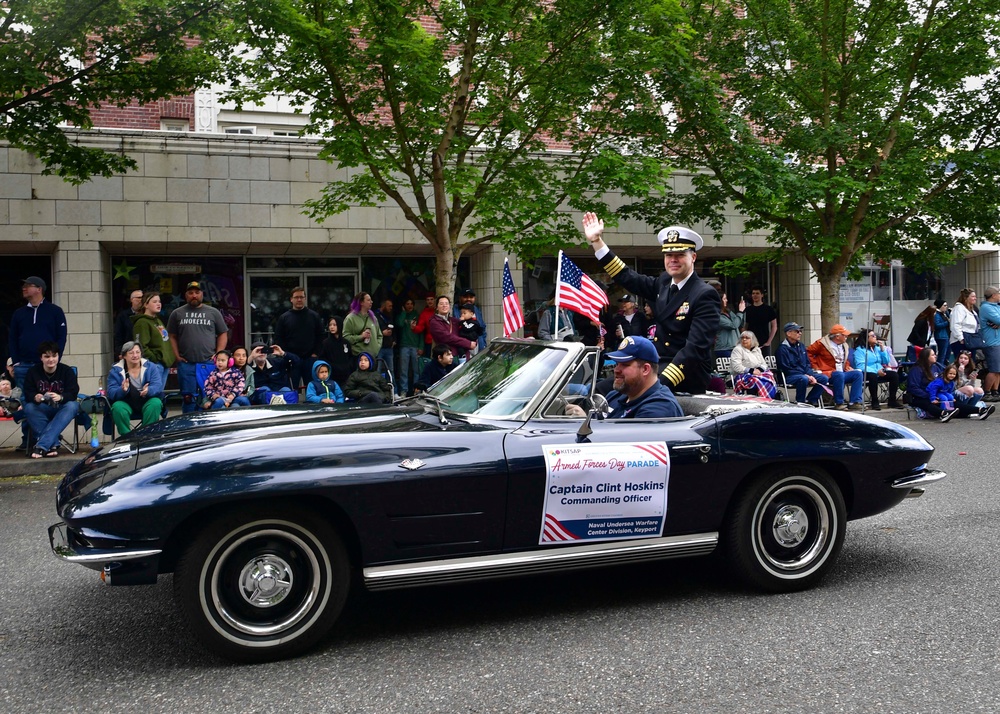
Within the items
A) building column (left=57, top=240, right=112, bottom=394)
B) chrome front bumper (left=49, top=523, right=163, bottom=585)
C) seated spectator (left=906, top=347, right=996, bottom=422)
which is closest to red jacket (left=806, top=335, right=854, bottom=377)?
seated spectator (left=906, top=347, right=996, bottom=422)

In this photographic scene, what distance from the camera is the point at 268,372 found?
11.6 meters

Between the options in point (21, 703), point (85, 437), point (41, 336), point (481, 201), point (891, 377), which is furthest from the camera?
point (891, 377)

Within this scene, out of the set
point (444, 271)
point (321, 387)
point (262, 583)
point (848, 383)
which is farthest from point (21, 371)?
point (848, 383)

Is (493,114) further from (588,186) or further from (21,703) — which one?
(21,703)

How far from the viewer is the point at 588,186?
1319cm

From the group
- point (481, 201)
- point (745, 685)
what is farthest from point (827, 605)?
point (481, 201)

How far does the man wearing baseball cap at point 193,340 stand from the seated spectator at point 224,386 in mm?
879

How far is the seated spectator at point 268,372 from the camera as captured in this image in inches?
448

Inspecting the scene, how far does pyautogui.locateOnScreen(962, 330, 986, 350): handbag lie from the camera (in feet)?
51.9

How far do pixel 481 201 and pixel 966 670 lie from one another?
9.69 m

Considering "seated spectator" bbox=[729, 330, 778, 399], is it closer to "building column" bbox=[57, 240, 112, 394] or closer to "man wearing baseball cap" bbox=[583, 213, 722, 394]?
"man wearing baseball cap" bbox=[583, 213, 722, 394]

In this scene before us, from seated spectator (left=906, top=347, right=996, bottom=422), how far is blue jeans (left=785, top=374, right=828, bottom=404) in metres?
1.26

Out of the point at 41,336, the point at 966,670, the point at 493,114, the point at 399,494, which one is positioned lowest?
the point at 966,670

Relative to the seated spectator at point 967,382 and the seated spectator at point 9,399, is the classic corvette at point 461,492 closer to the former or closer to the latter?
the seated spectator at point 9,399
